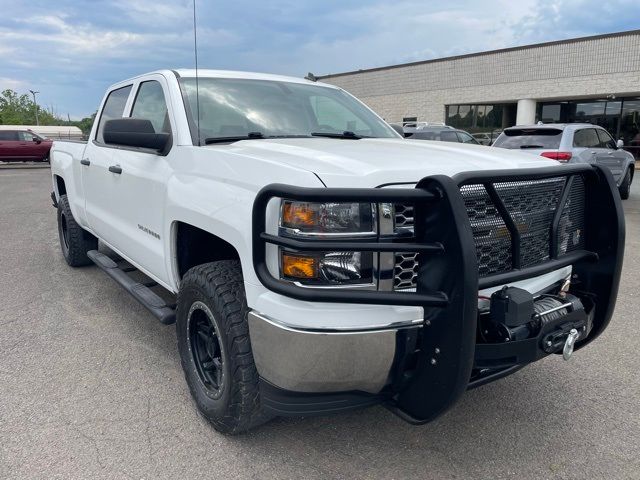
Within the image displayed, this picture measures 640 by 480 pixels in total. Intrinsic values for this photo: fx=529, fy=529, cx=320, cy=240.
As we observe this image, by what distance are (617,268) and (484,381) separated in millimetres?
941

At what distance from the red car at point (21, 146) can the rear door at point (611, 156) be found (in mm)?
23043

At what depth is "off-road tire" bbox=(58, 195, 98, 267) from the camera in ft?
18.5

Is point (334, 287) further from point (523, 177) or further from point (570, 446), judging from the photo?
point (570, 446)

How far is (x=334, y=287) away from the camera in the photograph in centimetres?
208

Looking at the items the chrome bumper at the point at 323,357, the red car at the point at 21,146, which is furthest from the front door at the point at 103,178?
the red car at the point at 21,146

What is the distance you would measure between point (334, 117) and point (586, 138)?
834 centimetres

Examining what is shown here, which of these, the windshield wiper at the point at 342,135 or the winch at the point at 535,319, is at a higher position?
the windshield wiper at the point at 342,135

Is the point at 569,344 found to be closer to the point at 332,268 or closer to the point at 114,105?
the point at 332,268

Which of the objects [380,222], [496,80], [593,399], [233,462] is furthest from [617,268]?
[496,80]

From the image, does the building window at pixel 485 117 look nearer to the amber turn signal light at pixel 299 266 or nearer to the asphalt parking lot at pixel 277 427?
the asphalt parking lot at pixel 277 427

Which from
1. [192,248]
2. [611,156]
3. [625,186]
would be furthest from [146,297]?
[625,186]

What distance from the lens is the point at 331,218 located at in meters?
2.08

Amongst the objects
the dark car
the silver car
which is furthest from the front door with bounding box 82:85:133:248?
the dark car

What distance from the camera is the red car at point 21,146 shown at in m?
24.4
